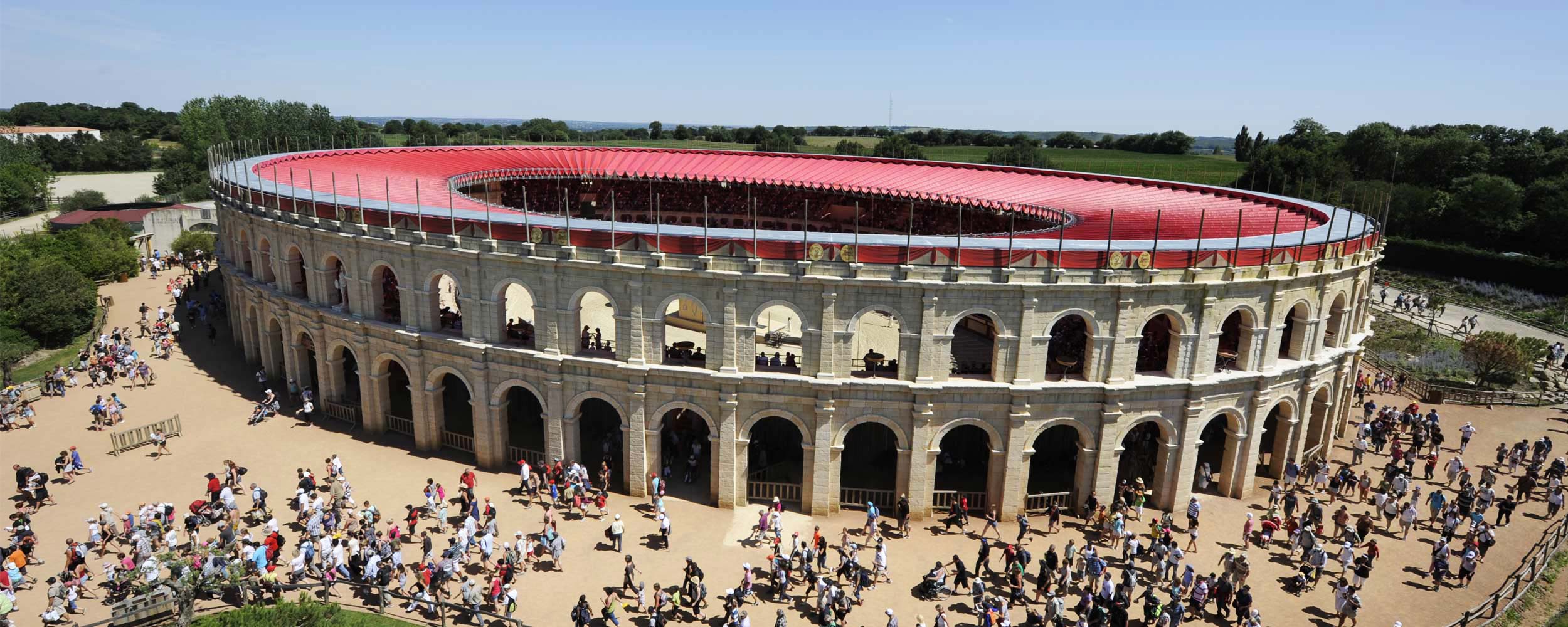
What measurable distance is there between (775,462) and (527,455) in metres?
11.1

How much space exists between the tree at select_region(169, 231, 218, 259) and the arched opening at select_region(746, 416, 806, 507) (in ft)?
224

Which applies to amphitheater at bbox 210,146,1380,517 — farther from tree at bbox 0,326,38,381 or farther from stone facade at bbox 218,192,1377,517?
tree at bbox 0,326,38,381

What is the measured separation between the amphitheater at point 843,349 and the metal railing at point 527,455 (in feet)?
0.74

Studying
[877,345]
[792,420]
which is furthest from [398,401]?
[877,345]

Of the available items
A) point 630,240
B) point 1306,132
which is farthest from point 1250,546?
point 1306,132

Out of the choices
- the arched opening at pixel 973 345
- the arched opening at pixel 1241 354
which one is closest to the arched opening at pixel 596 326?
the arched opening at pixel 973 345

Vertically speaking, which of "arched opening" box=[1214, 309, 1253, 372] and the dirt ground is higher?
"arched opening" box=[1214, 309, 1253, 372]

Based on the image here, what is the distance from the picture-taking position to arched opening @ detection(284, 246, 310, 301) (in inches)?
1784

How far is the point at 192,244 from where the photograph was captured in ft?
270

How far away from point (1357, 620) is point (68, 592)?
136ft

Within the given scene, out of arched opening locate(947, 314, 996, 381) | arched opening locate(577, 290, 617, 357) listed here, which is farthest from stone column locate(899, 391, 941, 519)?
arched opening locate(577, 290, 617, 357)

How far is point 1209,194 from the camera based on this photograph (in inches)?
2176

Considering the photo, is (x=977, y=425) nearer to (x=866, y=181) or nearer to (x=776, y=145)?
(x=866, y=181)

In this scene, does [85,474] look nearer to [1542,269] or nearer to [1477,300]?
[1477,300]
